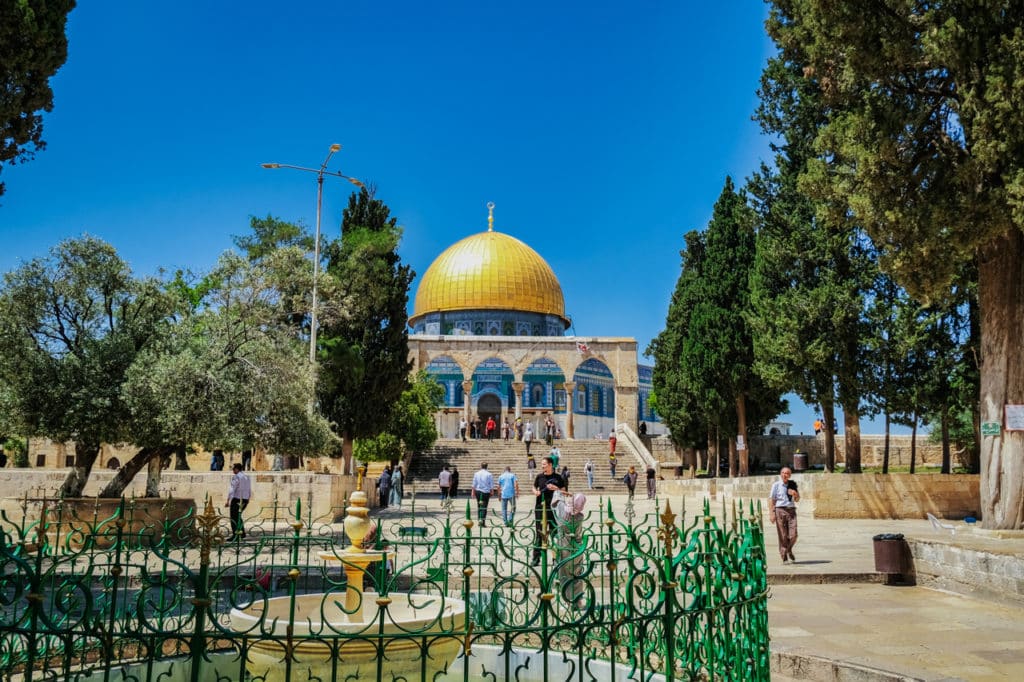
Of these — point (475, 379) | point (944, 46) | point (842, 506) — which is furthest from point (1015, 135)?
point (475, 379)

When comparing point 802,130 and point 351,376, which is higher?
point 802,130

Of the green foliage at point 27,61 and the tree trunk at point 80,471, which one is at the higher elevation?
the green foliage at point 27,61

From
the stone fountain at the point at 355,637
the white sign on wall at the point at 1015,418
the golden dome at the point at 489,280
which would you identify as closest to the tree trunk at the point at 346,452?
the white sign on wall at the point at 1015,418

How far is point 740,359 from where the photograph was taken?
2186 cm

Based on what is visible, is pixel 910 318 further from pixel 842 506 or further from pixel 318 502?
pixel 318 502

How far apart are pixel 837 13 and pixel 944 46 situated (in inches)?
55.9

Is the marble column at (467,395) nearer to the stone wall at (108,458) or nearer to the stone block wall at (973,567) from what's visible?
the stone wall at (108,458)

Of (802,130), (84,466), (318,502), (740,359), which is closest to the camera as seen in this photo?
(84,466)

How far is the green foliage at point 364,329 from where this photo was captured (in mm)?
19547

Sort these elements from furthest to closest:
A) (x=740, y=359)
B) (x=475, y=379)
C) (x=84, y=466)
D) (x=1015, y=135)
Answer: (x=475, y=379)
(x=740, y=359)
(x=84, y=466)
(x=1015, y=135)

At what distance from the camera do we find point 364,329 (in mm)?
20141

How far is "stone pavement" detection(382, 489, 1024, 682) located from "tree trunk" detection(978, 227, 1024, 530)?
659mm

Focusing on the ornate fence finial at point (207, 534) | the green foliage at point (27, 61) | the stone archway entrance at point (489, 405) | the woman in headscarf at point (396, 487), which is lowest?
the woman in headscarf at point (396, 487)

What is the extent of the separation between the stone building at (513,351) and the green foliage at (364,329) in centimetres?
1699
